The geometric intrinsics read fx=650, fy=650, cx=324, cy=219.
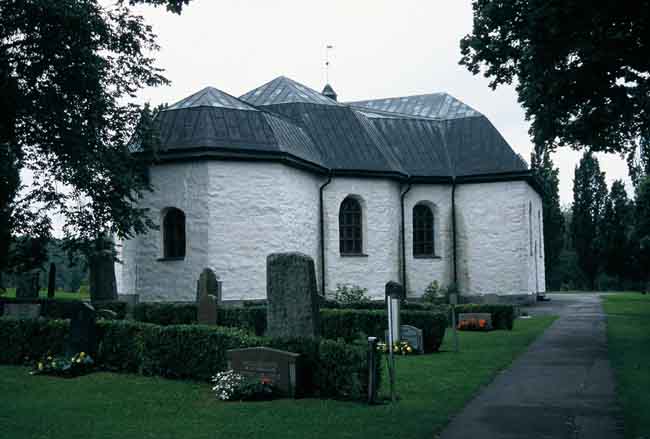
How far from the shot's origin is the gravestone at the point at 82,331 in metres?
12.2

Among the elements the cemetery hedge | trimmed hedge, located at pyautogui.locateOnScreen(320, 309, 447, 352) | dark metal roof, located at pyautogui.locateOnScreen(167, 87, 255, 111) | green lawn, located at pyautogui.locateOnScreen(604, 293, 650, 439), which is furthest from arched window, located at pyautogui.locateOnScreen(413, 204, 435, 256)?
trimmed hedge, located at pyautogui.locateOnScreen(320, 309, 447, 352)

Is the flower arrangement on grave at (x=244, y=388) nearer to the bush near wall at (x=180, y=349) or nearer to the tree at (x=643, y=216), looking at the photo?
the bush near wall at (x=180, y=349)

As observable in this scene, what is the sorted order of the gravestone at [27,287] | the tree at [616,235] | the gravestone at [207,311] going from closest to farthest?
the gravestone at [207,311], the gravestone at [27,287], the tree at [616,235]

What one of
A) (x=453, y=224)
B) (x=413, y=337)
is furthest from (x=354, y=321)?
(x=453, y=224)

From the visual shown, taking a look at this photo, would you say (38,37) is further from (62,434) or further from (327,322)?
(62,434)

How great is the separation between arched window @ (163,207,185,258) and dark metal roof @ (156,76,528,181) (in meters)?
2.06

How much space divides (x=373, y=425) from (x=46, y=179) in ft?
55.3

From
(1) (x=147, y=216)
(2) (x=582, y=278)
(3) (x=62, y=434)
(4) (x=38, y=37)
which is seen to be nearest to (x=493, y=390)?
(3) (x=62, y=434)

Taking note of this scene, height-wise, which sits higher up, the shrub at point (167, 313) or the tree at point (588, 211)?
the tree at point (588, 211)

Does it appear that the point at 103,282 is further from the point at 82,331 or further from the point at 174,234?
the point at 82,331

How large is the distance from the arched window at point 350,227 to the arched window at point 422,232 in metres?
3.53

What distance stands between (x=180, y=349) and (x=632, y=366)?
26.3 ft

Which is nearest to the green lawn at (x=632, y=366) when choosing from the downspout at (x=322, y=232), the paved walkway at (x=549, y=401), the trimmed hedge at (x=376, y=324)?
the paved walkway at (x=549, y=401)

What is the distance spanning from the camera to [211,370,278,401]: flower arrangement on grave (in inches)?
369
